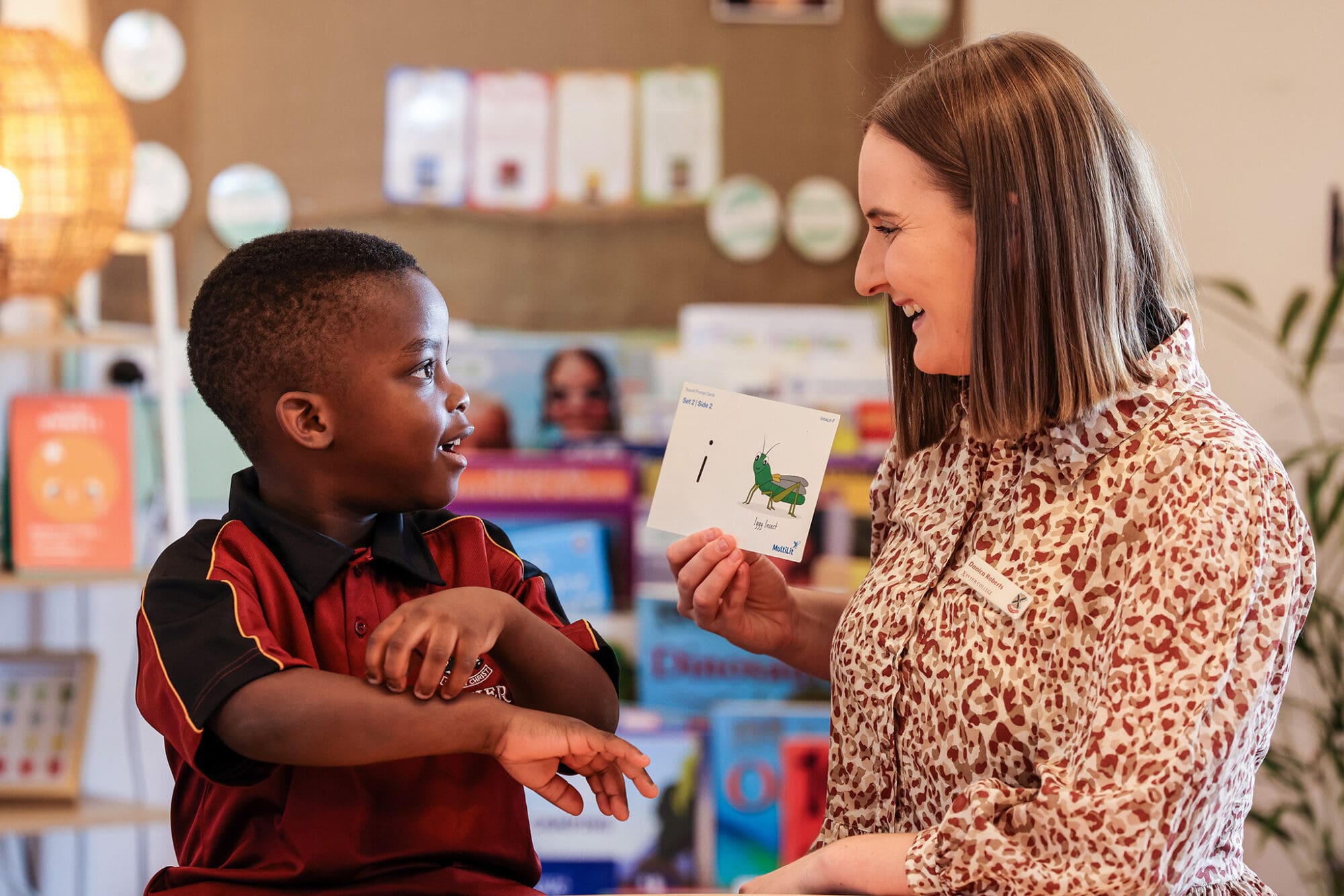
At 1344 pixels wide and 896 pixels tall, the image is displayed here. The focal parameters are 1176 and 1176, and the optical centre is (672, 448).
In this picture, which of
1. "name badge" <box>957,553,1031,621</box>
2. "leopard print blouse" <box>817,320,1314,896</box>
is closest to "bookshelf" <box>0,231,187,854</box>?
"leopard print blouse" <box>817,320,1314,896</box>

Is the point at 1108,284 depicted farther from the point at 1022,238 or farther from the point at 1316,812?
the point at 1316,812

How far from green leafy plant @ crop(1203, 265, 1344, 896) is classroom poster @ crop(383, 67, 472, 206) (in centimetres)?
190

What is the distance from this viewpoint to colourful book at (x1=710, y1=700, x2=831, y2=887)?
281cm

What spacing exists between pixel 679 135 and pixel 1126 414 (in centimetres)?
213

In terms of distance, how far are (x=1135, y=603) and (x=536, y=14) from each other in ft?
8.17

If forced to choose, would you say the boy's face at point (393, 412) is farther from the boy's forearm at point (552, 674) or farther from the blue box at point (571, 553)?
the blue box at point (571, 553)

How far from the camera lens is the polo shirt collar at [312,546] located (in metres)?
1.10

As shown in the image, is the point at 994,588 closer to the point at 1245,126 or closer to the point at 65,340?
the point at 65,340

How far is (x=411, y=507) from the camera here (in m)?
1.17

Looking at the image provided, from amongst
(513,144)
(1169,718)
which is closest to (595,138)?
(513,144)

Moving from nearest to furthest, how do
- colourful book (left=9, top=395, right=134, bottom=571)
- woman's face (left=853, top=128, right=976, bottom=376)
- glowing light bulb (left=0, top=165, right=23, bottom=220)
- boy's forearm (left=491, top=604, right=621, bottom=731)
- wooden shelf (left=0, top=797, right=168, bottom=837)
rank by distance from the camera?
boy's forearm (left=491, top=604, right=621, bottom=731) → woman's face (left=853, top=128, right=976, bottom=376) → glowing light bulb (left=0, top=165, right=23, bottom=220) → wooden shelf (left=0, top=797, right=168, bottom=837) → colourful book (left=9, top=395, right=134, bottom=571)

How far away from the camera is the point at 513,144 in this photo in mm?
3094

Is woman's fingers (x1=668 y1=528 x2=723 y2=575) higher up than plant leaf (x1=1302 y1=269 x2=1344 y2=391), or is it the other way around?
plant leaf (x1=1302 y1=269 x2=1344 y2=391)

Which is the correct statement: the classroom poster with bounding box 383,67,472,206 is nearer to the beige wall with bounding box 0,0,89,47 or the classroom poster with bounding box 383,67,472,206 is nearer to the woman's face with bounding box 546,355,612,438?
the woman's face with bounding box 546,355,612,438
